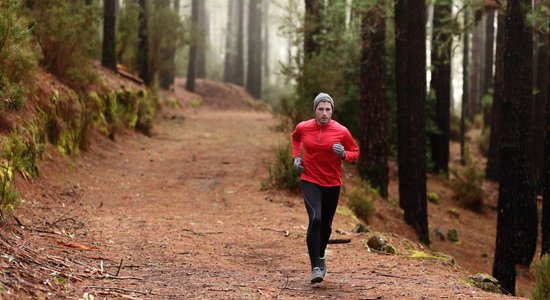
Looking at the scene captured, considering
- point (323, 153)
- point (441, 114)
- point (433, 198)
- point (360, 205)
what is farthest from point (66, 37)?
point (441, 114)

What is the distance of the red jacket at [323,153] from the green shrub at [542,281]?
2059mm

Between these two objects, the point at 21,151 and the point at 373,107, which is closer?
the point at 21,151

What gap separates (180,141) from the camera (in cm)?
1814

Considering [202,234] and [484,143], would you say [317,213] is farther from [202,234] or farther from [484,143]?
[484,143]

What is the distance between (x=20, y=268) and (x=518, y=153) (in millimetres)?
7706

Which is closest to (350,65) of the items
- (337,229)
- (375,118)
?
(375,118)

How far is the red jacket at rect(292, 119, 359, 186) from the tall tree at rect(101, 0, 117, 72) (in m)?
12.0

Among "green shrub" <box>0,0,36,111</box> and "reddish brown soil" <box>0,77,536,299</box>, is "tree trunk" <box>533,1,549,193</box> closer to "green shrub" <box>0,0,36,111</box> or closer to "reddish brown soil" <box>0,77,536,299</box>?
"reddish brown soil" <box>0,77,536,299</box>

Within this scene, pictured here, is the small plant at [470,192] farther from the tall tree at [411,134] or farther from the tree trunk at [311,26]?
the tree trunk at [311,26]

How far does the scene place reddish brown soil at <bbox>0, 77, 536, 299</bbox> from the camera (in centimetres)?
624

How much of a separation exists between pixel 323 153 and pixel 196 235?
2968 mm

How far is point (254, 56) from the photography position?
4006 cm

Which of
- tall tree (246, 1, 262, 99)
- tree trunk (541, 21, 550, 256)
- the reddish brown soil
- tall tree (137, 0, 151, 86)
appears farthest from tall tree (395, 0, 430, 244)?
tall tree (246, 1, 262, 99)

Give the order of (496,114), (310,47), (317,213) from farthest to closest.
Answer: (310,47), (496,114), (317,213)
